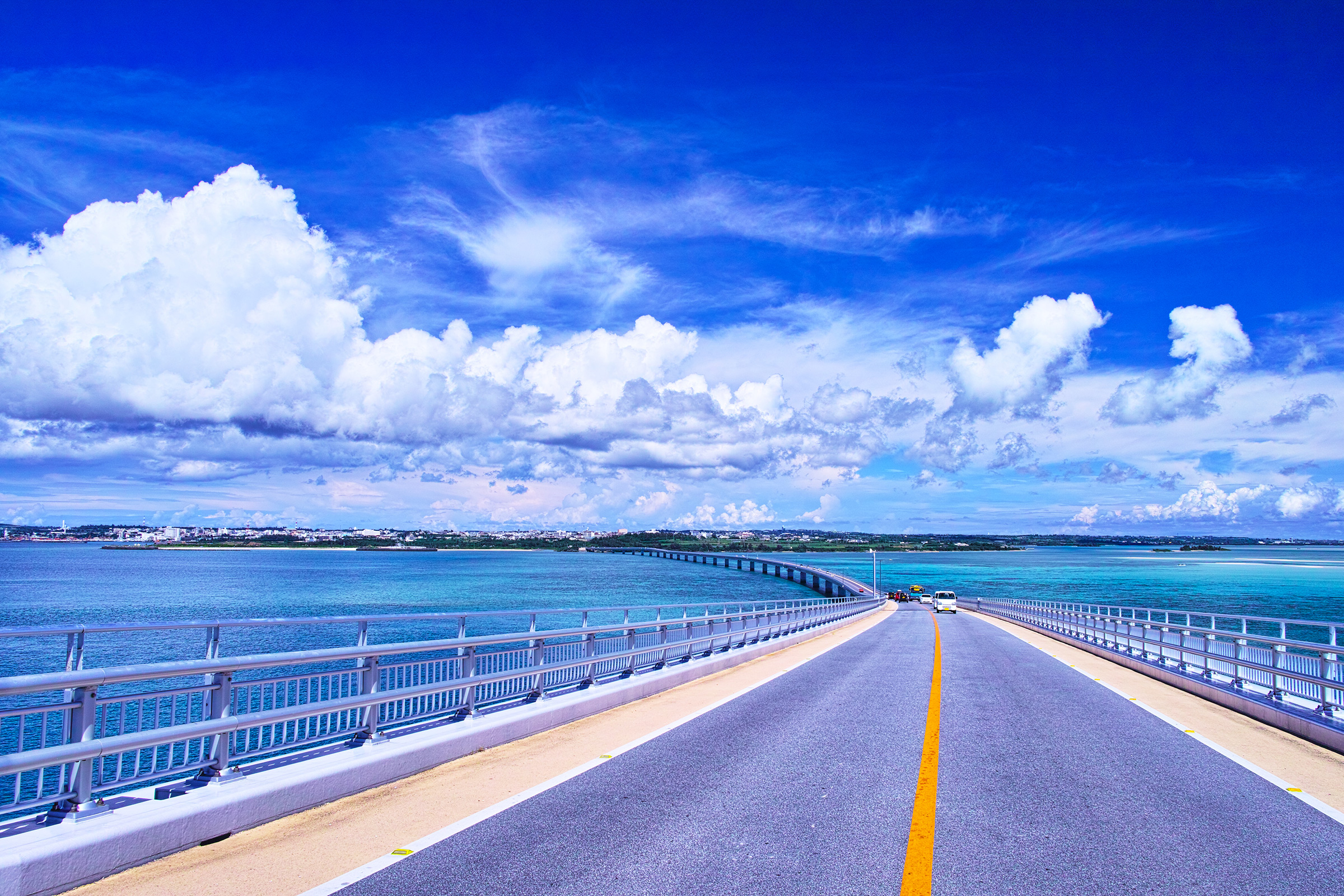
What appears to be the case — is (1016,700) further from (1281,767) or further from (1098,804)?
(1098,804)

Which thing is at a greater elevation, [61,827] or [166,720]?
[61,827]

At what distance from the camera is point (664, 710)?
12703 mm

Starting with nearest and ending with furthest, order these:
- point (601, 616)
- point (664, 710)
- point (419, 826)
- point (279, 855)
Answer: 1. point (279, 855)
2. point (419, 826)
3. point (664, 710)
4. point (601, 616)

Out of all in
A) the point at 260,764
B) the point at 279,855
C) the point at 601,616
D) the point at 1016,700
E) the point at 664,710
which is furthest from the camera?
the point at 601,616

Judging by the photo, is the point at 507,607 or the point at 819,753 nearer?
the point at 819,753

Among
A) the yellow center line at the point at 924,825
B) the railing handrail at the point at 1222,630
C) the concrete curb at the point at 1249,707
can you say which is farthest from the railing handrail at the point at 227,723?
the railing handrail at the point at 1222,630

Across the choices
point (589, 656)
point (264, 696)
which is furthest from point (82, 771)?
point (589, 656)

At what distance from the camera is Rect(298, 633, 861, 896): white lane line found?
5.45 meters

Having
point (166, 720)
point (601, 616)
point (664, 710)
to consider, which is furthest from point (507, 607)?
point (664, 710)

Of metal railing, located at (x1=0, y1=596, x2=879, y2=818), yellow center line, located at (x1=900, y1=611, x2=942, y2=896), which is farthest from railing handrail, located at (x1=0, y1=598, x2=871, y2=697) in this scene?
yellow center line, located at (x1=900, y1=611, x2=942, y2=896)

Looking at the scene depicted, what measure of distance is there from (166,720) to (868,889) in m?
27.3

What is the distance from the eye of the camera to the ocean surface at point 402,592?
151ft

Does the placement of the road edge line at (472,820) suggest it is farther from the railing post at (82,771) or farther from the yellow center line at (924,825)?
the yellow center line at (924,825)

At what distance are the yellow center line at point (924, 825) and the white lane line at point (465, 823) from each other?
297 centimetres
